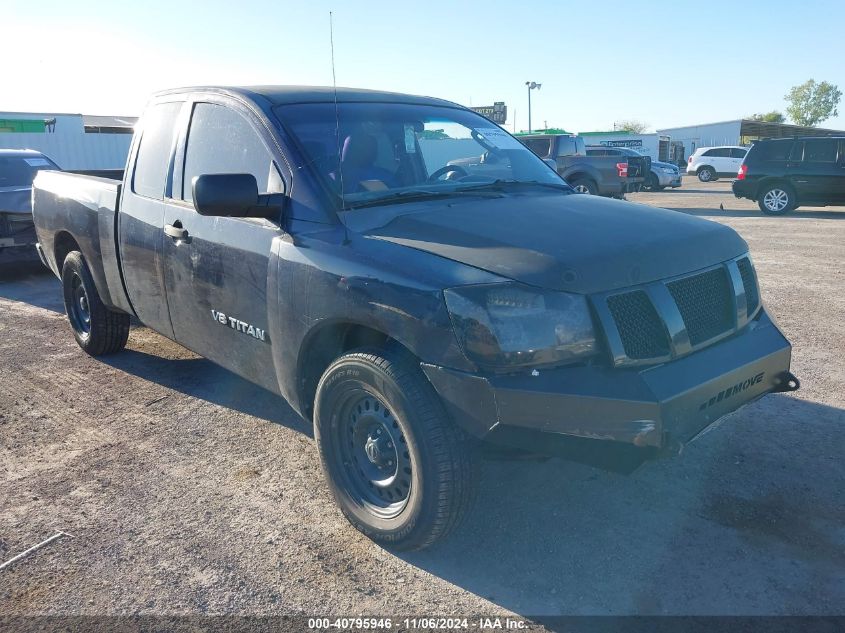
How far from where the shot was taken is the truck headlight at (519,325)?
2.62m

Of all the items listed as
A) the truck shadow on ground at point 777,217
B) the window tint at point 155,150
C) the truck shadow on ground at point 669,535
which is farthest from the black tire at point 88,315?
the truck shadow on ground at point 777,217

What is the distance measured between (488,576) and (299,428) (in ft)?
5.91

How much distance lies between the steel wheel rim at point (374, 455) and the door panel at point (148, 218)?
5.67ft

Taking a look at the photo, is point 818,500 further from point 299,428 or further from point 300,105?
point 300,105

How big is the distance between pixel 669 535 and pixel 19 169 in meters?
9.88

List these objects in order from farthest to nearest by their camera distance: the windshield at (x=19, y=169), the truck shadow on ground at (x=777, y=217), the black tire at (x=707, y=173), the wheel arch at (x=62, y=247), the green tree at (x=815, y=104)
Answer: the green tree at (x=815, y=104)
the black tire at (x=707, y=173)
the truck shadow on ground at (x=777, y=217)
the windshield at (x=19, y=169)
the wheel arch at (x=62, y=247)

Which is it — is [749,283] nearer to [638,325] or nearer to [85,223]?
[638,325]

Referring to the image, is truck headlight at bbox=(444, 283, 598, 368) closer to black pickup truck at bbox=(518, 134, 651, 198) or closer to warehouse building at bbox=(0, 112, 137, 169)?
black pickup truck at bbox=(518, 134, 651, 198)

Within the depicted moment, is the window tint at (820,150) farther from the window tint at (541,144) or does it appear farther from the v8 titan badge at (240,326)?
the v8 titan badge at (240,326)

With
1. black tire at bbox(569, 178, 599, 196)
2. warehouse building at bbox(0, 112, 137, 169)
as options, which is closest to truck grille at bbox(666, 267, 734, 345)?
black tire at bbox(569, 178, 599, 196)

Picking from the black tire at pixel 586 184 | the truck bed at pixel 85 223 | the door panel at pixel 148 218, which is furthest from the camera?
the black tire at pixel 586 184

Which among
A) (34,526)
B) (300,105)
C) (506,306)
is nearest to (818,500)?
(506,306)

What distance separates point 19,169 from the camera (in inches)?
391

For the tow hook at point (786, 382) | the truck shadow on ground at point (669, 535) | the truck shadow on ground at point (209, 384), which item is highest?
the tow hook at point (786, 382)
